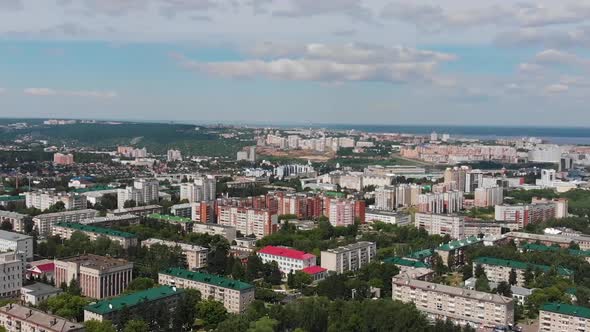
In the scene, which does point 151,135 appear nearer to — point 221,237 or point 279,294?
point 221,237

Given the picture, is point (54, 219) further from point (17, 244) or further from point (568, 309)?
point (568, 309)

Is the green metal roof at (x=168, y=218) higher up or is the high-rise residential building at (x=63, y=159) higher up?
the high-rise residential building at (x=63, y=159)

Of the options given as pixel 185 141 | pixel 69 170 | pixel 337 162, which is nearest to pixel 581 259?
pixel 69 170

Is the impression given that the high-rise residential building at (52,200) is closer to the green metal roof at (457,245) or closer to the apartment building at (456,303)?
the green metal roof at (457,245)

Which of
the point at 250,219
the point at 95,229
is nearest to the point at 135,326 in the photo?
the point at 95,229

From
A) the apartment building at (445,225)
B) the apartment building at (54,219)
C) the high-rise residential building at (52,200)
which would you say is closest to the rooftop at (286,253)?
the apartment building at (445,225)

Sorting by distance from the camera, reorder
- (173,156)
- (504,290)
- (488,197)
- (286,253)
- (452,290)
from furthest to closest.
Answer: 1. (173,156)
2. (488,197)
3. (286,253)
4. (504,290)
5. (452,290)

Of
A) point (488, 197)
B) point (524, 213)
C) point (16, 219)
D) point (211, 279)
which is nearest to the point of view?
point (211, 279)
